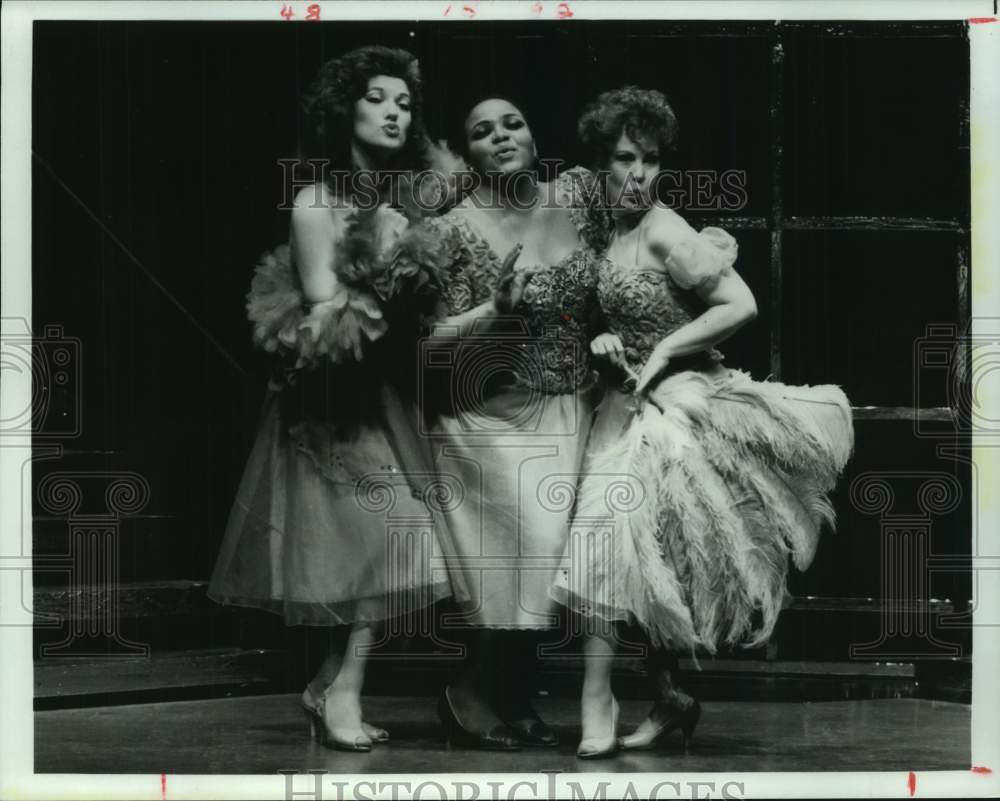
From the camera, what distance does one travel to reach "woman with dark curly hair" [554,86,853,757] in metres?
5.50

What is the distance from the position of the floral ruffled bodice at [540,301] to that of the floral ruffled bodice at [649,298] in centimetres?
7

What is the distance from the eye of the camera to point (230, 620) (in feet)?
18.9

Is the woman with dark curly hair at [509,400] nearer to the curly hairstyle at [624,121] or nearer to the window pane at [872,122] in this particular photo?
the curly hairstyle at [624,121]

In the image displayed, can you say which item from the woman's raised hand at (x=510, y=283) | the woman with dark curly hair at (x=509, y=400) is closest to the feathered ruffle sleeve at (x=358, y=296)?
the woman with dark curly hair at (x=509, y=400)

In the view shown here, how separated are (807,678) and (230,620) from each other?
2.07 meters

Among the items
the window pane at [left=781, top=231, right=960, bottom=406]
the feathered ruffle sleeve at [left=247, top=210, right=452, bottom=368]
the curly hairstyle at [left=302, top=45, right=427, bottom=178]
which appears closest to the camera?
the feathered ruffle sleeve at [left=247, top=210, right=452, bottom=368]

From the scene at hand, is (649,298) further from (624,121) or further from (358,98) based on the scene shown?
(358,98)

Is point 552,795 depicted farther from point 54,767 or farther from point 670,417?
point 54,767

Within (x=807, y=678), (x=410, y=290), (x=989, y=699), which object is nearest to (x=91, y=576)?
Result: (x=410, y=290)

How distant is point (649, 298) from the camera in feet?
18.2

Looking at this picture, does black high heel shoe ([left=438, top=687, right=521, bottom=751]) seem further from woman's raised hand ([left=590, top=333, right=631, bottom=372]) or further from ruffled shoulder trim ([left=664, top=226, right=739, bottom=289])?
ruffled shoulder trim ([left=664, top=226, right=739, bottom=289])

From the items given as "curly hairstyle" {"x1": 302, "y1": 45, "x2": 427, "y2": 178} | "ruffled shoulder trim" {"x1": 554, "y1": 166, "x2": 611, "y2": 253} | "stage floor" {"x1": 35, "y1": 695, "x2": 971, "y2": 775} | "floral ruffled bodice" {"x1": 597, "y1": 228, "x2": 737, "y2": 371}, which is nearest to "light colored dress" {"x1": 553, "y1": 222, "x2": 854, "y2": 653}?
"floral ruffled bodice" {"x1": 597, "y1": 228, "x2": 737, "y2": 371}

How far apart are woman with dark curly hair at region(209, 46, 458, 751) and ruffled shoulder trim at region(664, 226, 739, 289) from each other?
0.85 meters

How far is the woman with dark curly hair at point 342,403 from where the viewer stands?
5.50 metres
